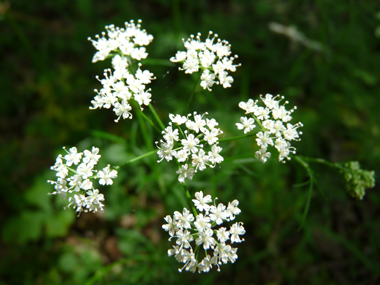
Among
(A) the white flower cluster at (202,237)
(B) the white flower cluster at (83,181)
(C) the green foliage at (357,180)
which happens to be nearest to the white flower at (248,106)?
(A) the white flower cluster at (202,237)

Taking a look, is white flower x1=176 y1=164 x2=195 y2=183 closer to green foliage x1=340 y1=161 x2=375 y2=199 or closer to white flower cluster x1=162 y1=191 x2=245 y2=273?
white flower cluster x1=162 y1=191 x2=245 y2=273

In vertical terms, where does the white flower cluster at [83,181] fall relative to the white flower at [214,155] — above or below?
below

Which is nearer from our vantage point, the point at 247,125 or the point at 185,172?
the point at 185,172

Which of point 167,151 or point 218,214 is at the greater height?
point 167,151

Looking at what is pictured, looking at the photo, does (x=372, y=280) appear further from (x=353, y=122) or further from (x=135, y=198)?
(x=135, y=198)

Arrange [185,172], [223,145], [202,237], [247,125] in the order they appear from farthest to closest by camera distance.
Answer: [223,145]
[247,125]
[185,172]
[202,237]

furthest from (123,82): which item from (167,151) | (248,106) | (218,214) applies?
(218,214)

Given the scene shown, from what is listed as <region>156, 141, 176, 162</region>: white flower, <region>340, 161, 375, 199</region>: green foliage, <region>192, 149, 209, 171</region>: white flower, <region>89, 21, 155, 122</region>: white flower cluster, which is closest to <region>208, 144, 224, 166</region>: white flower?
<region>192, 149, 209, 171</region>: white flower

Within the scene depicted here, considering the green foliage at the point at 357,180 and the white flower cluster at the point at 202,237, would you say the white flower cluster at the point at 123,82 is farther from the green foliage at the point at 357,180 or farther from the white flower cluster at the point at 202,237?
the green foliage at the point at 357,180

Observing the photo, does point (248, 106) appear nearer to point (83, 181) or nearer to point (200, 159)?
point (200, 159)
